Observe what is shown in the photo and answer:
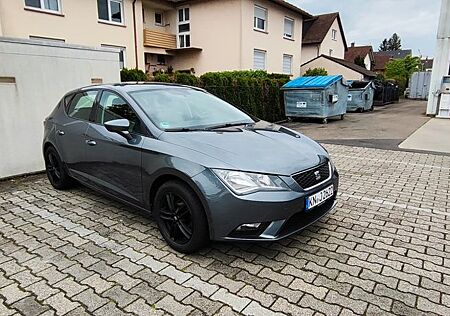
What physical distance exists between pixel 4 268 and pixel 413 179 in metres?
5.77

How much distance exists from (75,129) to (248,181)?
268 cm

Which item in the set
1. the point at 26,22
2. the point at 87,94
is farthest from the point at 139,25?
the point at 87,94

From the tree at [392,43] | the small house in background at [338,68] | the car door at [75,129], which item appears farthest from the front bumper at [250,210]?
the tree at [392,43]

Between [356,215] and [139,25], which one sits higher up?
[139,25]

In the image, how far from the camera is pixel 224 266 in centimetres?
288

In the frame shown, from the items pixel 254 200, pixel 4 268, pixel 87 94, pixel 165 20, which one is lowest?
pixel 4 268

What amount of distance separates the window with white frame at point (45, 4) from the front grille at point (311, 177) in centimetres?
1555

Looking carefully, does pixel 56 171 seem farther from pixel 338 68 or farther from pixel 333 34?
pixel 333 34

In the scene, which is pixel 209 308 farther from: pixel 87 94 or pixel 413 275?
pixel 87 94

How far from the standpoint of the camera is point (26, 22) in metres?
13.9

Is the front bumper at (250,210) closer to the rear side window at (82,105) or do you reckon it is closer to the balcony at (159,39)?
the rear side window at (82,105)

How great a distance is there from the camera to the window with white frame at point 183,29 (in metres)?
20.5

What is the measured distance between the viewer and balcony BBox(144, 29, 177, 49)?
19.3 metres

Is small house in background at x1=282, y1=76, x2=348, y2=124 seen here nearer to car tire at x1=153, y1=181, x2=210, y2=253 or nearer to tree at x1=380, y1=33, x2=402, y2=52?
car tire at x1=153, y1=181, x2=210, y2=253
